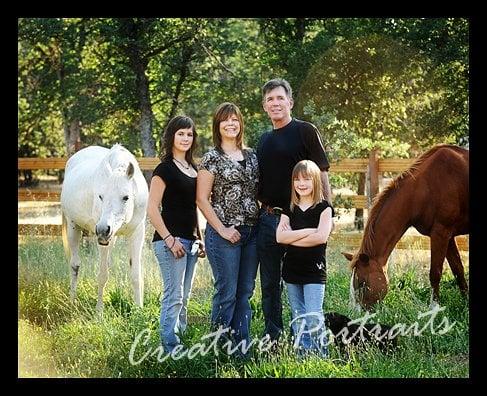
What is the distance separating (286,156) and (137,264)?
205 cm

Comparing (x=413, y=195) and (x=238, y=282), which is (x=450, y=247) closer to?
(x=413, y=195)

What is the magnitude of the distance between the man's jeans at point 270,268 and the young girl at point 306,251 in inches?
3.4

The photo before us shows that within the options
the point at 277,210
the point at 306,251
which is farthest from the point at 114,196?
the point at 306,251

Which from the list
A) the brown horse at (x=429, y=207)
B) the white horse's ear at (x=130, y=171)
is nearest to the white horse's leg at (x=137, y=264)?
the white horse's ear at (x=130, y=171)

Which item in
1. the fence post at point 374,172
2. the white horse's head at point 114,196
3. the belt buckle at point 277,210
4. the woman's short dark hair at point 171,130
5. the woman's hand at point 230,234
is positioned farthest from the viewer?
the fence post at point 374,172

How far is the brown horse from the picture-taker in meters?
5.27

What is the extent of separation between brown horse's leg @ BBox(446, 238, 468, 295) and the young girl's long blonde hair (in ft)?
7.59

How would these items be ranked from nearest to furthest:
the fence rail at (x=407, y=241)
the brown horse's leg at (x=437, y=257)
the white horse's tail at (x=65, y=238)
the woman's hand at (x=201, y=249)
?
1. the woman's hand at (x=201, y=249)
2. the brown horse's leg at (x=437, y=257)
3. the white horse's tail at (x=65, y=238)
4. the fence rail at (x=407, y=241)

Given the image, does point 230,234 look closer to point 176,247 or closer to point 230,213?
point 230,213

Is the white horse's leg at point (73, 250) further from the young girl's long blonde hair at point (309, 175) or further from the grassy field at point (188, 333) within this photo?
the young girl's long blonde hair at point (309, 175)

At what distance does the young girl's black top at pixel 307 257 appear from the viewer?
156 inches

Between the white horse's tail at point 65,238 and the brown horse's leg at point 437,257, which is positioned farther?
the white horse's tail at point 65,238

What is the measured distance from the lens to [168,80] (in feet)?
42.8
